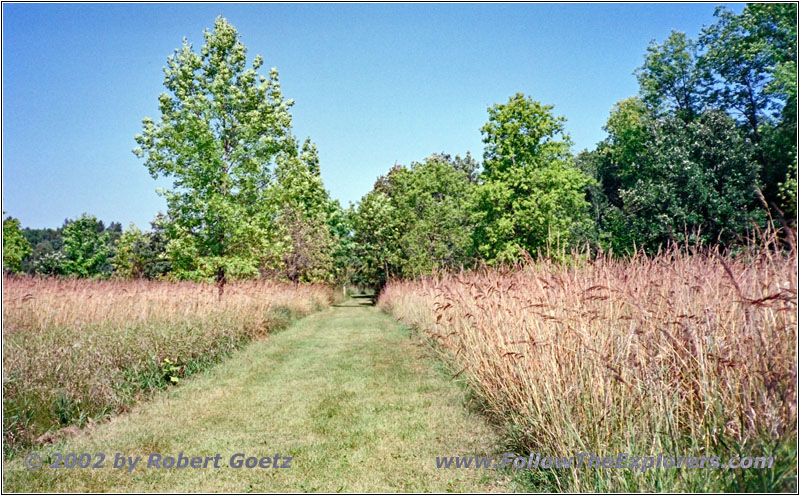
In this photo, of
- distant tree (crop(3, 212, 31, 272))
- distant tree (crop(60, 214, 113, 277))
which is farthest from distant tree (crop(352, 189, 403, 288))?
distant tree (crop(60, 214, 113, 277))

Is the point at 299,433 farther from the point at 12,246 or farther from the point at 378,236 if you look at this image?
the point at 12,246

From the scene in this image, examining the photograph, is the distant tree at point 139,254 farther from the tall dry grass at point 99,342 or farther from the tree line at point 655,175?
the tall dry grass at point 99,342

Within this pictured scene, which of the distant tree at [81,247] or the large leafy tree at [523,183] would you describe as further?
the distant tree at [81,247]

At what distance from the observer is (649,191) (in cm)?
1930

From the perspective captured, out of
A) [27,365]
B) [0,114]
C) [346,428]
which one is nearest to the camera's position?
[0,114]

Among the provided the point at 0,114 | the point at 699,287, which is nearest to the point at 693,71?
the point at 699,287

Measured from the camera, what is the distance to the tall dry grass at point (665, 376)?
2.62m

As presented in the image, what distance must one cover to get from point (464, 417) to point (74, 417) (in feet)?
13.8

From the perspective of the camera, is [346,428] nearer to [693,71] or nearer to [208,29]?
[208,29]

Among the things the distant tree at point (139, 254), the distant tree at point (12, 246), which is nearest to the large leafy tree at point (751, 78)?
the distant tree at point (139, 254)

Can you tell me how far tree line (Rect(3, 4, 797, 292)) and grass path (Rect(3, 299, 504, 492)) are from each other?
2252 mm

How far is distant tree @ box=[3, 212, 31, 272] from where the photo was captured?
3045 cm

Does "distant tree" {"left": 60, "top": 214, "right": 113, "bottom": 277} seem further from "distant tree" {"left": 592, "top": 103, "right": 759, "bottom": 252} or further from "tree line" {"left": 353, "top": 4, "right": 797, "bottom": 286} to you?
"distant tree" {"left": 592, "top": 103, "right": 759, "bottom": 252}

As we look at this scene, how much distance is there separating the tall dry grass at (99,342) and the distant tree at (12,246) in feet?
82.0
